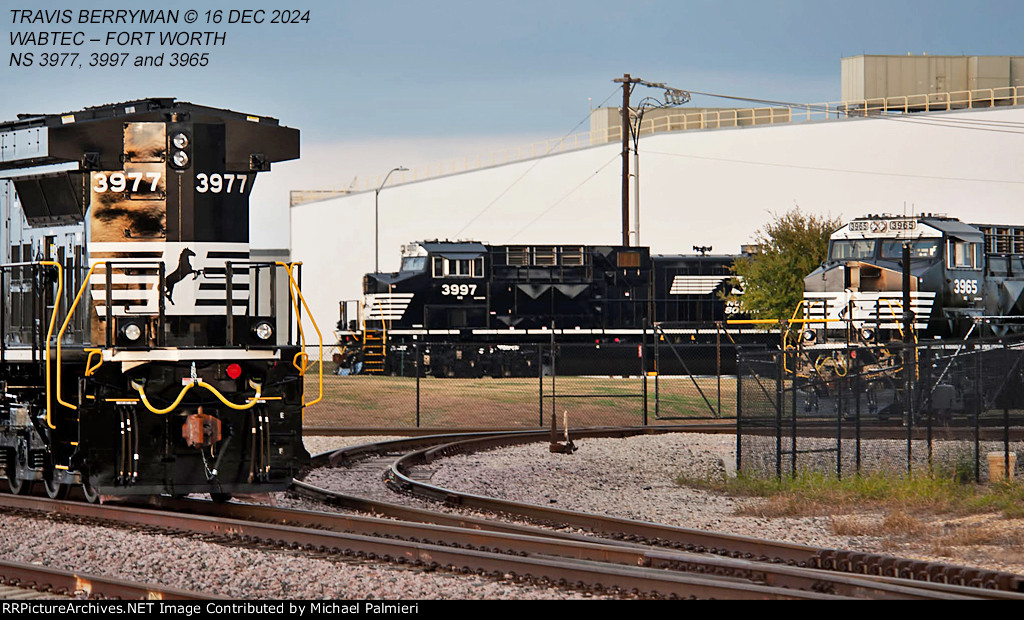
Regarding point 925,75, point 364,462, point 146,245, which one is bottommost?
point 364,462

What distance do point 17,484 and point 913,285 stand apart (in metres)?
22.4

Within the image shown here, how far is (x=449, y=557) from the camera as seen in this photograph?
10258 millimetres

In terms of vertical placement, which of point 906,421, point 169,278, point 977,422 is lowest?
point 906,421

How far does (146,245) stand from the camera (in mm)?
12750

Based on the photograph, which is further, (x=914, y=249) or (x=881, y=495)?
(x=914, y=249)

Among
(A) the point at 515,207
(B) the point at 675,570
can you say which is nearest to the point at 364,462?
(B) the point at 675,570

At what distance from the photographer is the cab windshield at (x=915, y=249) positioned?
101 feet

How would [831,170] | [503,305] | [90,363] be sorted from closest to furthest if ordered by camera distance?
[90,363]
[503,305]
[831,170]

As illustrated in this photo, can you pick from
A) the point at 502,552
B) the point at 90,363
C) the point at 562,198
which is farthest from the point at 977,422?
the point at 562,198

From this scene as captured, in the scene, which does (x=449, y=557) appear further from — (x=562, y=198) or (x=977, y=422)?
(x=562, y=198)

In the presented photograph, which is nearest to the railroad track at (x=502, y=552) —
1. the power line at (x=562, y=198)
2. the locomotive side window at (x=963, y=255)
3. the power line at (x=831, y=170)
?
the locomotive side window at (x=963, y=255)

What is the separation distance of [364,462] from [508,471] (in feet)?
8.72

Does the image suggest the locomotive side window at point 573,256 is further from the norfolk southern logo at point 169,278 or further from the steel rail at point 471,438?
the norfolk southern logo at point 169,278

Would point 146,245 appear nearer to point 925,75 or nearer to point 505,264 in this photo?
point 505,264
